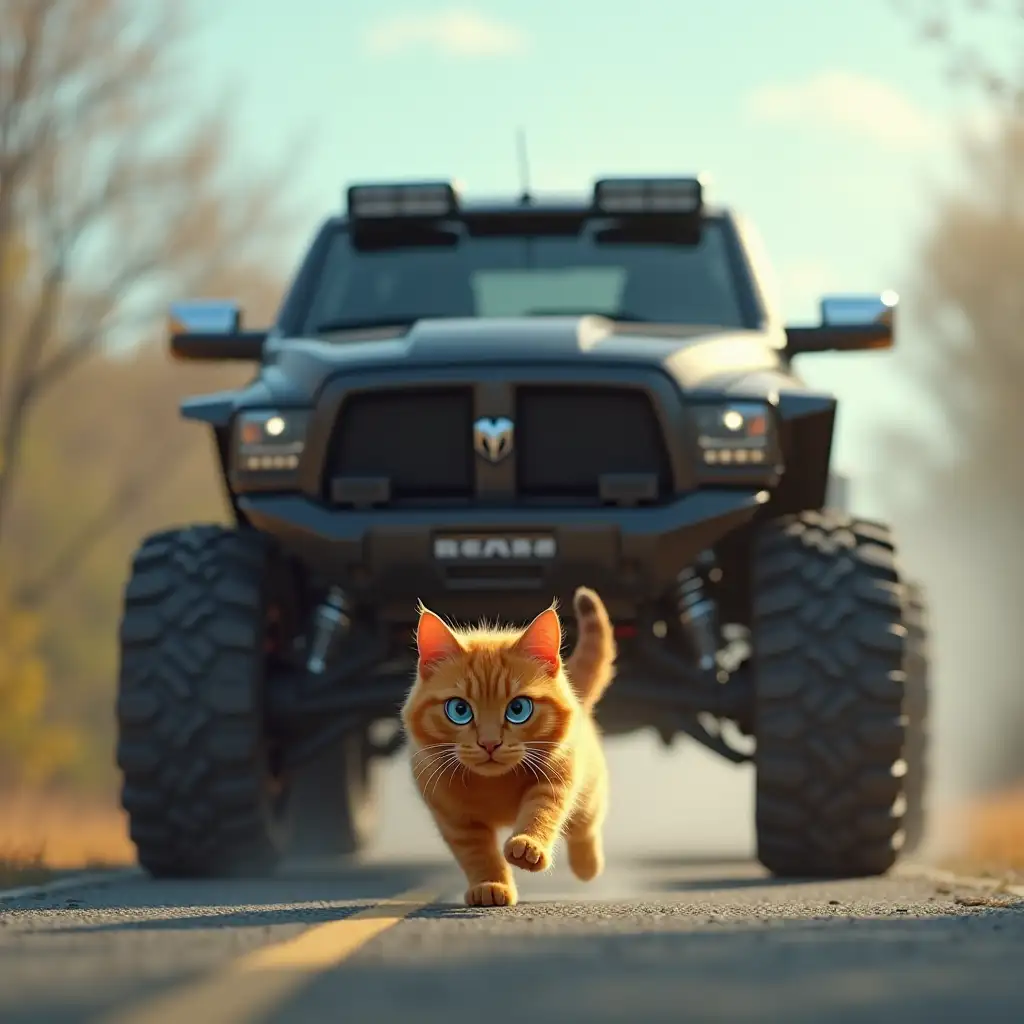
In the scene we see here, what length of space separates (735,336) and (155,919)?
403 cm

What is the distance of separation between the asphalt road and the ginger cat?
22 centimetres

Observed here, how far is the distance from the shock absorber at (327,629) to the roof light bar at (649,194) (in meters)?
2.25

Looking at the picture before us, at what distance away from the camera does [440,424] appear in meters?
9.05

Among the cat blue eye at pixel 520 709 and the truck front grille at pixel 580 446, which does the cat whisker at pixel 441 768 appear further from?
the truck front grille at pixel 580 446

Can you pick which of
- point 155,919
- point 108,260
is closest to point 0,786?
point 108,260

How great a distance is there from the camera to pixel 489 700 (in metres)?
6.82

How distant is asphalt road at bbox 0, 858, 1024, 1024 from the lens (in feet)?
13.4

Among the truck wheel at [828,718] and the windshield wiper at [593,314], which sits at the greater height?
the windshield wiper at [593,314]

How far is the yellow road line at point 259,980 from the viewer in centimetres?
402

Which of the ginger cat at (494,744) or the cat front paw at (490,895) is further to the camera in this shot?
the cat front paw at (490,895)

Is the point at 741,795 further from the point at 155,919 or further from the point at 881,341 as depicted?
the point at 155,919

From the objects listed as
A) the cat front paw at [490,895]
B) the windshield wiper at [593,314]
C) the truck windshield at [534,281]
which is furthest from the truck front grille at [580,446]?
the cat front paw at [490,895]

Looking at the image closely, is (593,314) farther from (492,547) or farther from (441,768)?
(441,768)

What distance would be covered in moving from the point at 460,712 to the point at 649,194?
4.21 metres
